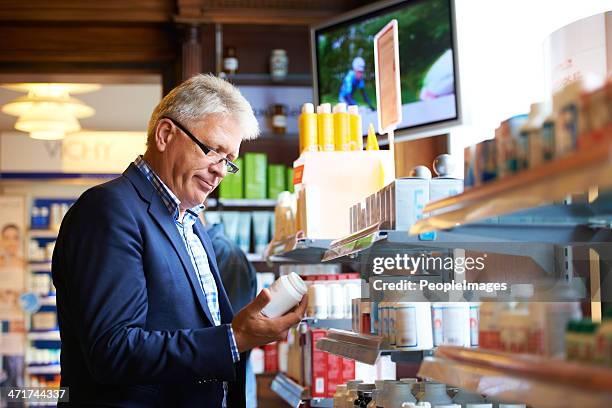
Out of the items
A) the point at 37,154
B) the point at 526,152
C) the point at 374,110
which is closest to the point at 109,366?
the point at 526,152

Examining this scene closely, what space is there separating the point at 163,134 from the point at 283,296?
63cm

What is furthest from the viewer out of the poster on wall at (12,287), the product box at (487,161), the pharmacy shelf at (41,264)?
the pharmacy shelf at (41,264)

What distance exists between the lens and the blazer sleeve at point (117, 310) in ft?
8.59

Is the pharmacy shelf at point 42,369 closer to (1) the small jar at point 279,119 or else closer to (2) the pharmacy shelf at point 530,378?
(1) the small jar at point 279,119

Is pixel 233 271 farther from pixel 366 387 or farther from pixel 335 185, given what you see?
pixel 366 387

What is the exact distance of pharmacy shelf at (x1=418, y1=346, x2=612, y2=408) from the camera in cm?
122

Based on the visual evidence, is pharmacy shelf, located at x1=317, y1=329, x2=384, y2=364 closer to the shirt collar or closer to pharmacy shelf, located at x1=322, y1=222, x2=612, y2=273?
pharmacy shelf, located at x1=322, y1=222, x2=612, y2=273

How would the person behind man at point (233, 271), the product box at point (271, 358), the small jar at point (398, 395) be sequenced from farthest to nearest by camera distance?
the product box at point (271, 358) → the person behind man at point (233, 271) → the small jar at point (398, 395)

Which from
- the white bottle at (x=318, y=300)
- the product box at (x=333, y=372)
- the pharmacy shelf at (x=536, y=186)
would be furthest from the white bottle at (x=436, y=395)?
Answer: the product box at (x=333, y=372)

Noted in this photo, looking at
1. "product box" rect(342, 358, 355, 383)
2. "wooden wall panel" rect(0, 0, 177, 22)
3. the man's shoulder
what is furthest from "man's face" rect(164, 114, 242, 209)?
"wooden wall panel" rect(0, 0, 177, 22)

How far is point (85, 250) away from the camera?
8.71 feet

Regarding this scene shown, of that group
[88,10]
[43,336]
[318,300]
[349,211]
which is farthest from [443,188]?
[43,336]

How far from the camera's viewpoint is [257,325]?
2781 millimetres

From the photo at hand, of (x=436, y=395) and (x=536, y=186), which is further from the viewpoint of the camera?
(x=436, y=395)
